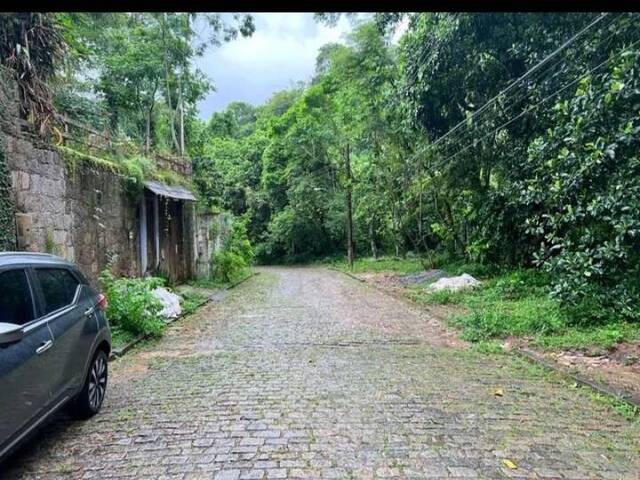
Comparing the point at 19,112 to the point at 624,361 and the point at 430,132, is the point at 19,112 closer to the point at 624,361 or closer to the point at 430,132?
the point at 624,361

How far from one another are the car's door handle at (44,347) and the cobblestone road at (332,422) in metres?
0.88

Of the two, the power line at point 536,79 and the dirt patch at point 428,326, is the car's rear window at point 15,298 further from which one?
the power line at point 536,79

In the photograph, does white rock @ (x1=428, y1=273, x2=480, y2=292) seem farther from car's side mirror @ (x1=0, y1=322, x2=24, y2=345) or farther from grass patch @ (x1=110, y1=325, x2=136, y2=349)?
car's side mirror @ (x1=0, y1=322, x2=24, y2=345)

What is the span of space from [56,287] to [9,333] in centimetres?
128

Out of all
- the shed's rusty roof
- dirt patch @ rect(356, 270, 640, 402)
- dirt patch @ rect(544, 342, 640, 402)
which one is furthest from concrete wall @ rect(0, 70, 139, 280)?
dirt patch @ rect(544, 342, 640, 402)

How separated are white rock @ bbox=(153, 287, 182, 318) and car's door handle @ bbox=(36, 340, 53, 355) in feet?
21.2

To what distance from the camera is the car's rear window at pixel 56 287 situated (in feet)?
12.9

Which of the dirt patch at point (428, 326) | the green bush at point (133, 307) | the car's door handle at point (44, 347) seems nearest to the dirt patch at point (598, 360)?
the dirt patch at point (428, 326)

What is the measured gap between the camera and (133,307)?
8172 millimetres

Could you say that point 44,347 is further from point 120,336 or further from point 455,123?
point 455,123

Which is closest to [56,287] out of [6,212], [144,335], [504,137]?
[6,212]

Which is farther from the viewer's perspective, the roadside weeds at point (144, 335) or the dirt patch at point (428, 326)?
the dirt patch at point (428, 326)

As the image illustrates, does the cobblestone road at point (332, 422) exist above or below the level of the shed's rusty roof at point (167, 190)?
below

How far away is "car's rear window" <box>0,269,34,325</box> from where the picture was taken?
335 centimetres
